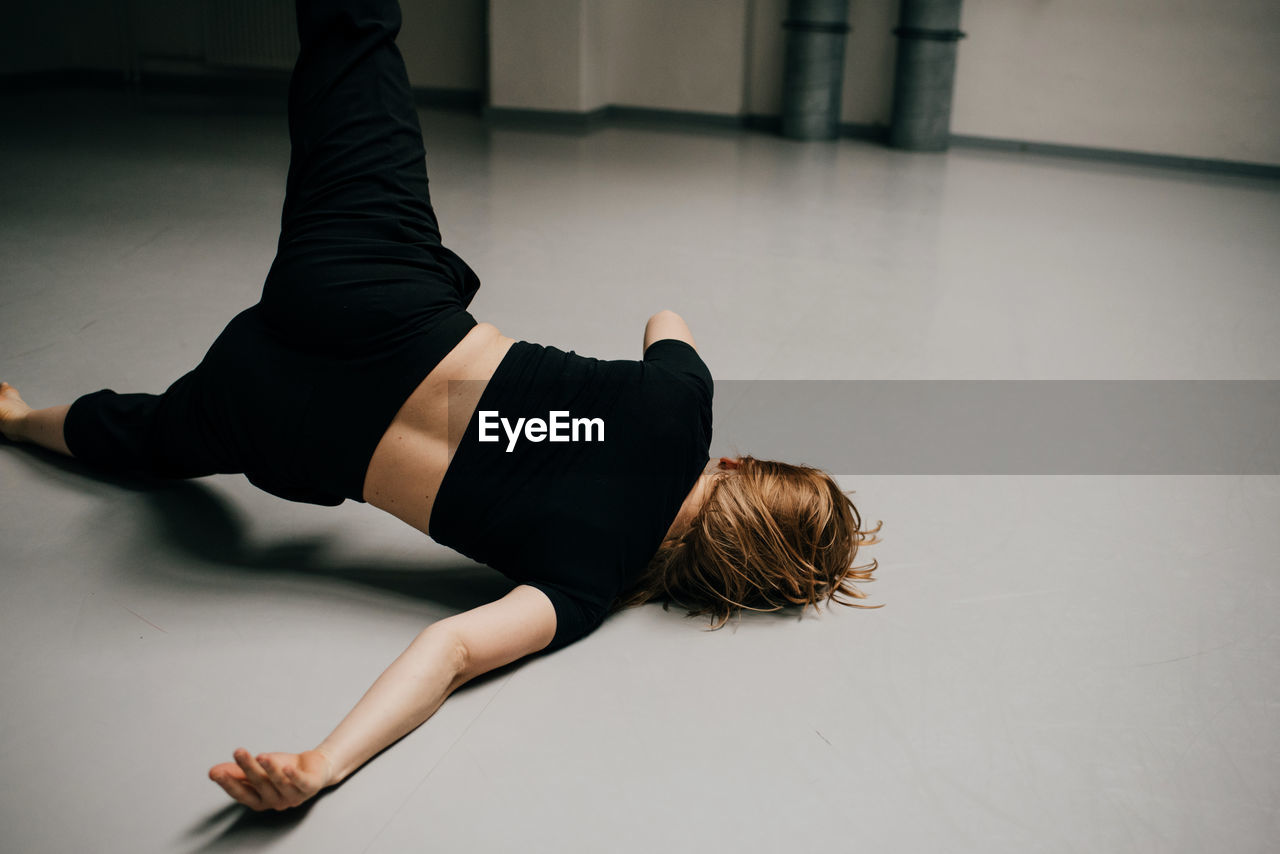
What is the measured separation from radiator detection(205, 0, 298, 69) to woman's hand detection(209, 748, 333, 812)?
6562mm

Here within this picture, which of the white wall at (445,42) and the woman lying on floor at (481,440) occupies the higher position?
the white wall at (445,42)

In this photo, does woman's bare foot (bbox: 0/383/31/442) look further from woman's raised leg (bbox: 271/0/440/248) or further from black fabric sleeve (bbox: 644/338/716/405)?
black fabric sleeve (bbox: 644/338/716/405)

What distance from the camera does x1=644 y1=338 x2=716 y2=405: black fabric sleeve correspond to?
177 cm

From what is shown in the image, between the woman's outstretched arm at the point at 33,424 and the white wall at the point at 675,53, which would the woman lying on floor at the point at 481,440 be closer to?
the woman's outstretched arm at the point at 33,424

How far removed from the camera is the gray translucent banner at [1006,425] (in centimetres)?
232

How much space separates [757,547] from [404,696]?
0.59 metres

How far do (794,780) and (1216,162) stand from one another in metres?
5.57

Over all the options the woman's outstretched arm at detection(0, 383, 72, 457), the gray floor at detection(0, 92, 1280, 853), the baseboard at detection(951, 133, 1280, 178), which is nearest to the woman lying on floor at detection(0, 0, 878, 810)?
the gray floor at detection(0, 92, 1280, 853)

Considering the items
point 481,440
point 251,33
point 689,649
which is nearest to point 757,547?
point 689,649

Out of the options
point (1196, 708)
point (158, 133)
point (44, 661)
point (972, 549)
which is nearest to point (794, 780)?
point (1196, 708)

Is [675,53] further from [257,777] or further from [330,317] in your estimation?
[257,777]

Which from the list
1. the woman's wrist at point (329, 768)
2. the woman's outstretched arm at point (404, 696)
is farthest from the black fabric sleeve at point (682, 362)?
the woman's wrist at point (329, 768)

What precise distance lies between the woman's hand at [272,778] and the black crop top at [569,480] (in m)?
0.42

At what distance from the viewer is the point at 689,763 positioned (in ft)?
4.61
